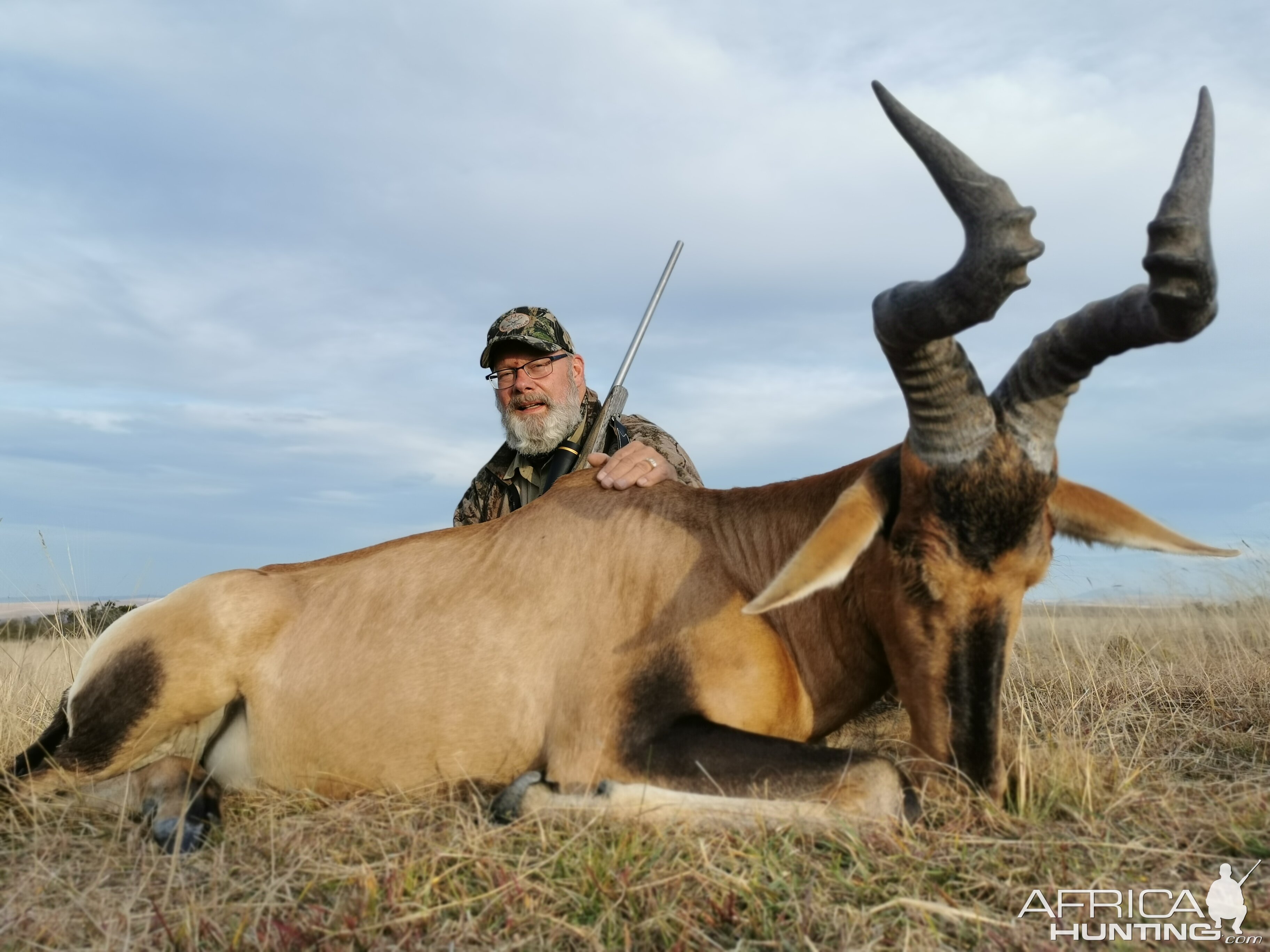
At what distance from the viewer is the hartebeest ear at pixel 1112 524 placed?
4.46 meters

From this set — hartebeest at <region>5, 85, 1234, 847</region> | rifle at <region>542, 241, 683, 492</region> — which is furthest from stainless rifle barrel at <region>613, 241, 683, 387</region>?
hartebeest at <region>5, 85, 1234, 847</region>

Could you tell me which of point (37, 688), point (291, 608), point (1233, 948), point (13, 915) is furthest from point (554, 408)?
point (1233, 948)

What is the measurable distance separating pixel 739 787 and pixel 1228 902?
1749 mm

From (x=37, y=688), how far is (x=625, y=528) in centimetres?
643

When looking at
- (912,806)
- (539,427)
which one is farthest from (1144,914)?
(539,427)

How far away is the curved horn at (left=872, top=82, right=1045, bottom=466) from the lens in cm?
386

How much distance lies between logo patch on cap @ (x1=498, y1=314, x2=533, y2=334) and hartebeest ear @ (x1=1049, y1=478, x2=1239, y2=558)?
236 inches

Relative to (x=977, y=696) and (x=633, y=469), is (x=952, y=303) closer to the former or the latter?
(x=977, y=696)

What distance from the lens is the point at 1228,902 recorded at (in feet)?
11.2

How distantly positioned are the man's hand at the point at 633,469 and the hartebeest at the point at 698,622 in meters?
0.10

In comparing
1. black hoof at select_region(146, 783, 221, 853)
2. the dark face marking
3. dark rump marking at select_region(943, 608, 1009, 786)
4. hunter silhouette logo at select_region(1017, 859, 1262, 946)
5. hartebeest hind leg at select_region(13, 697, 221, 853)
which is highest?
the dark face marking

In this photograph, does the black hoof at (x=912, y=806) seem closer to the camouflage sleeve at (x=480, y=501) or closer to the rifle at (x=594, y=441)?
the rifle at (x=594, y=441)

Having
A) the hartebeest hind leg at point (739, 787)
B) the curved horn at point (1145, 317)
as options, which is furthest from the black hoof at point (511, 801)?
the curved horn at point (1145, 317)

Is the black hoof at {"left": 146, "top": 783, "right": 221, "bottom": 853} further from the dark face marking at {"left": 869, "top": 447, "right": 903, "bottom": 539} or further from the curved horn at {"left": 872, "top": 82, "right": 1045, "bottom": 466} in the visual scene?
the curved horn at {"left": 872, "top": 82, "right": 1045, "bottom": 466}
